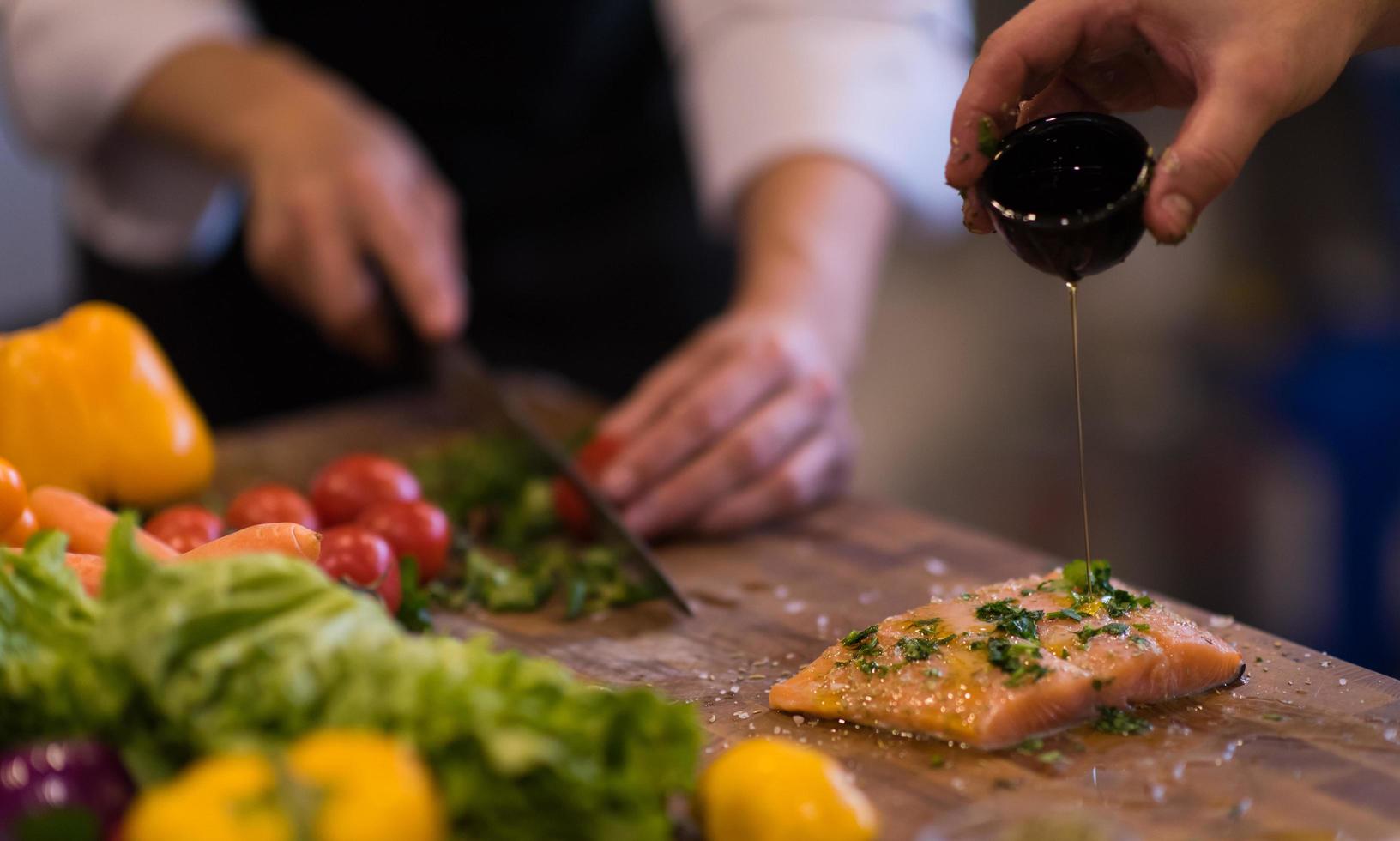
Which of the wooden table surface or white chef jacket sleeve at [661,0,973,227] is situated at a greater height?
white chef jacket sleeve at [661,0,973,227]

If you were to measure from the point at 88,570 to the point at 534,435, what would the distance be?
48.7 inches

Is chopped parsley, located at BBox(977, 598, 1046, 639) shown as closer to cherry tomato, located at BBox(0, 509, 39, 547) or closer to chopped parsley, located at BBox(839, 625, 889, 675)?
chopped parsley, located at BBox(839, 625, 889, 675)

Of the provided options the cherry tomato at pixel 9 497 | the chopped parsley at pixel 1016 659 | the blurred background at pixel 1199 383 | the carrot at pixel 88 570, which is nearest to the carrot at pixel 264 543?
the carrot at pixel 88 570

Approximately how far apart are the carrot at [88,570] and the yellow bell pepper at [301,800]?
0.60 m

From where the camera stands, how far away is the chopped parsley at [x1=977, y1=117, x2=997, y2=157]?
6.16ft

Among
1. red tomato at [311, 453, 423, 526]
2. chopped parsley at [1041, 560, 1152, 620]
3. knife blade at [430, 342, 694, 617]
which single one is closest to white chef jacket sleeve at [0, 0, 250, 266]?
knife blade at [430, 342, 694, 617]

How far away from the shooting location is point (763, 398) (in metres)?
2.94

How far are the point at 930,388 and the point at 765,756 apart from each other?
16.9 feet

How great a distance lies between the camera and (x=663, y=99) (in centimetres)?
402

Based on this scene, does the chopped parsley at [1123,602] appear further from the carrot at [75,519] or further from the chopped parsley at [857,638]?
the carrot at [75,519]

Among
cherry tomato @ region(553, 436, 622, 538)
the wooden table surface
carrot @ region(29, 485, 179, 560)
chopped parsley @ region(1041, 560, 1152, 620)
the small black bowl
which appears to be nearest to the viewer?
the wooden table surface

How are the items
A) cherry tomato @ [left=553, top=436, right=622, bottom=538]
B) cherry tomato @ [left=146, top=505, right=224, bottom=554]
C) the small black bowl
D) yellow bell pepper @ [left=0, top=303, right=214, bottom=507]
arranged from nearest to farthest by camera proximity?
the small black bowl
cherry tomato @ [left=146, top=505, right=224, bottom=554]
yellow bell pepper @ [left=0, top=303, right=214, bottom=507]
cherry tomato @ [left=553, top=436, right=622, bottom=538]

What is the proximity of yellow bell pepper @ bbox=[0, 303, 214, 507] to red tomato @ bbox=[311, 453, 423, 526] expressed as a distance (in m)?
0.30

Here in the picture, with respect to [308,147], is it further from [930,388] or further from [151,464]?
[930,388]
